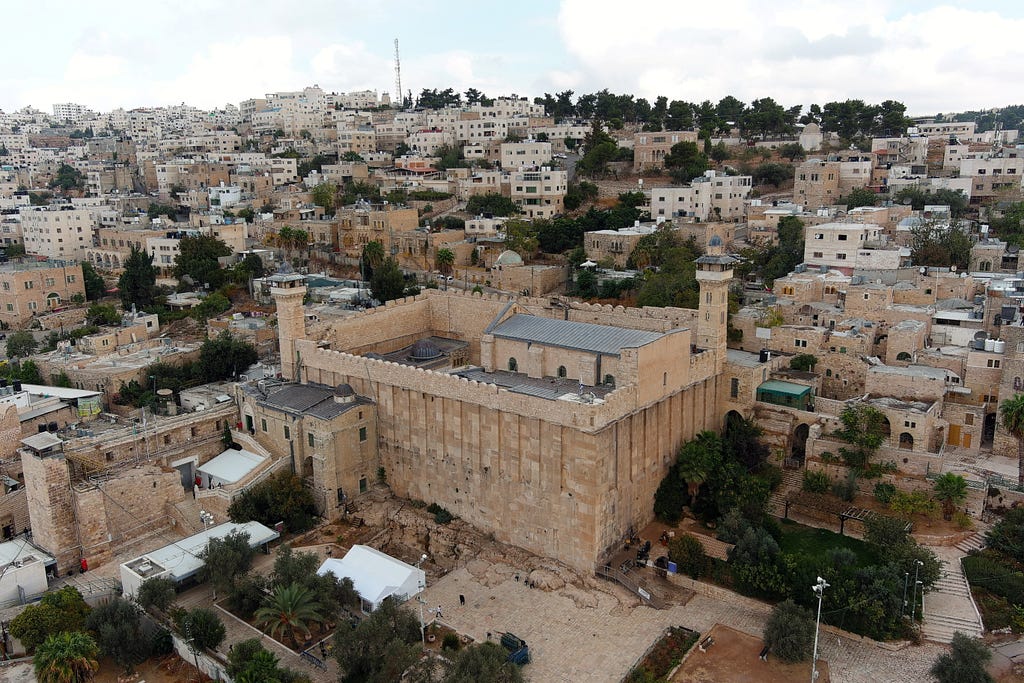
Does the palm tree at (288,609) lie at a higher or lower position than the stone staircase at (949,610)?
higher

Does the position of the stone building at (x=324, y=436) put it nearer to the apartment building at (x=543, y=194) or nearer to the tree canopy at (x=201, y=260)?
the tree canopy at (x=201, y=260)

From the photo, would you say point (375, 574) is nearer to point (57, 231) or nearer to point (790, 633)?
point (790, 633)

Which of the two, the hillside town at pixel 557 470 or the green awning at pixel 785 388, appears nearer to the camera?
the hillside town at pixel 557 470

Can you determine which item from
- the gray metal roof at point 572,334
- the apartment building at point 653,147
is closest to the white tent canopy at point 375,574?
the gray metal roof at point 572,334

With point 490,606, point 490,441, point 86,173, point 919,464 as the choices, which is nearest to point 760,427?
point 919,464

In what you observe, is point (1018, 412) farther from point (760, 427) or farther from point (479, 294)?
point (479, 294)

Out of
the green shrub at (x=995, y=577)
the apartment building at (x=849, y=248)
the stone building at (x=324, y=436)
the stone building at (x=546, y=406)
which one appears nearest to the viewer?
the green shrub at (x=995, y=577)

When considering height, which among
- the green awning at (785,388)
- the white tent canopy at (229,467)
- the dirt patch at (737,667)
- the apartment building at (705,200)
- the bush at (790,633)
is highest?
the apartment building at (705,200)
